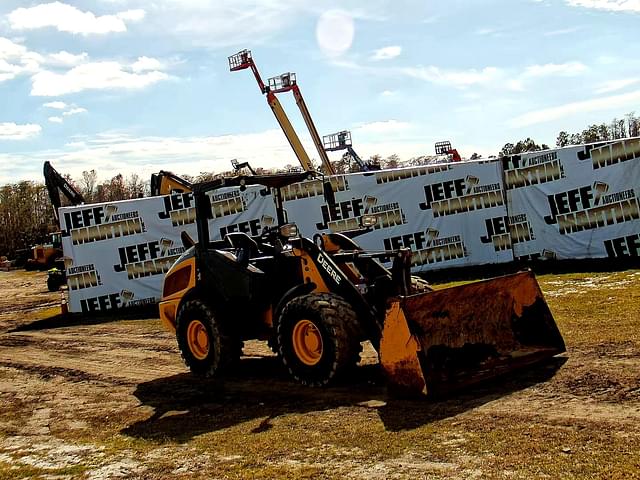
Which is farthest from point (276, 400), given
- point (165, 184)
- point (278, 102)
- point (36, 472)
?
point (278, 102)

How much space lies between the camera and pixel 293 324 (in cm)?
749

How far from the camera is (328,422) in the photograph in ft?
20.8

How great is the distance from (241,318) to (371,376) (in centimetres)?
181

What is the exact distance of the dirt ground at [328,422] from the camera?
5.01 metres

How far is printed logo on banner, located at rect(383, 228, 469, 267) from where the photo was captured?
19016 mm

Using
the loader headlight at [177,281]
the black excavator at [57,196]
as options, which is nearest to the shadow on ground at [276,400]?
the loader headlight at [177,281]

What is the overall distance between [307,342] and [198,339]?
7.30ft

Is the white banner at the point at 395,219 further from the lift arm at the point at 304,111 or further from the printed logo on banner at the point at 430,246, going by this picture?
the lift arm at the point at 304,111

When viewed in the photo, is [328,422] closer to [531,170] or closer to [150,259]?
[150,259]

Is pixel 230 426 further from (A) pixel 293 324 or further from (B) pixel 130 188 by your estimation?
Answer: (B) pixel 130 188

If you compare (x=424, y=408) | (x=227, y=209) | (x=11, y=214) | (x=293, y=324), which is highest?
(x=11, y=214)

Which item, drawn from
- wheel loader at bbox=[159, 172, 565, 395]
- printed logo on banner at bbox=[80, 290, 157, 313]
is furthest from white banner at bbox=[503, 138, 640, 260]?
wheel loader at bbox=[159, 172, 565, 395]

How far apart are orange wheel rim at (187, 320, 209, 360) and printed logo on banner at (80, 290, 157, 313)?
32.6 feet

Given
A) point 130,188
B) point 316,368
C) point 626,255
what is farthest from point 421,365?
point 130,188
